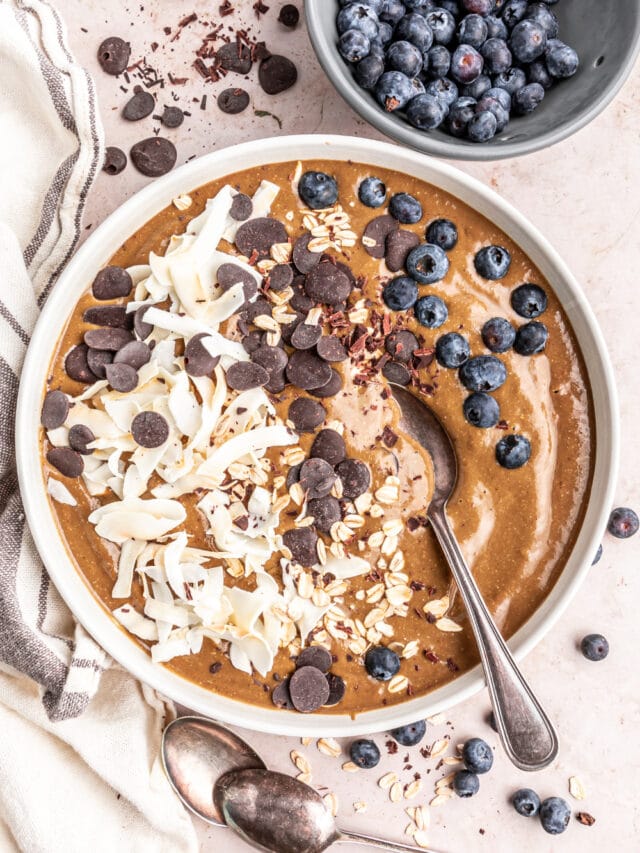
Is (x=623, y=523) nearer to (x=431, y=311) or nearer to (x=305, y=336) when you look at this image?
(x=431, y=311)

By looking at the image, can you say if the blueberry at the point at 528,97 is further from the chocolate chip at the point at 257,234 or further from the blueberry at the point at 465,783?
the blueberry at the point at 465,783

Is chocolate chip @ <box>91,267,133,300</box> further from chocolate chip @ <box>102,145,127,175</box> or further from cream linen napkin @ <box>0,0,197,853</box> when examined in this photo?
chocolate chip @ <box>102,145,127,175</box>

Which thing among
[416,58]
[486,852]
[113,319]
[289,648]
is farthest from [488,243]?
[486,852]

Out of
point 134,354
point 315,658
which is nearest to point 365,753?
point 315,658

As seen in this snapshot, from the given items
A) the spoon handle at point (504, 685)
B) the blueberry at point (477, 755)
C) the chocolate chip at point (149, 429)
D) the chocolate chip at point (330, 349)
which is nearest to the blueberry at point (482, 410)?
the spoon handle at point (504, 685)

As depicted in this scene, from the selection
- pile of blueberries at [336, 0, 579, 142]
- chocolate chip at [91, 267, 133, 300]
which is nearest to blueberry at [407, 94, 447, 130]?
pile of blueberries at [336, 0, 579, 142]

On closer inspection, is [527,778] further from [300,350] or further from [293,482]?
[300,350]

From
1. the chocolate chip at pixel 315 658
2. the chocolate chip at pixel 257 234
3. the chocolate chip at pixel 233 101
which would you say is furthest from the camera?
the chocolate chip at pixel 233 101
